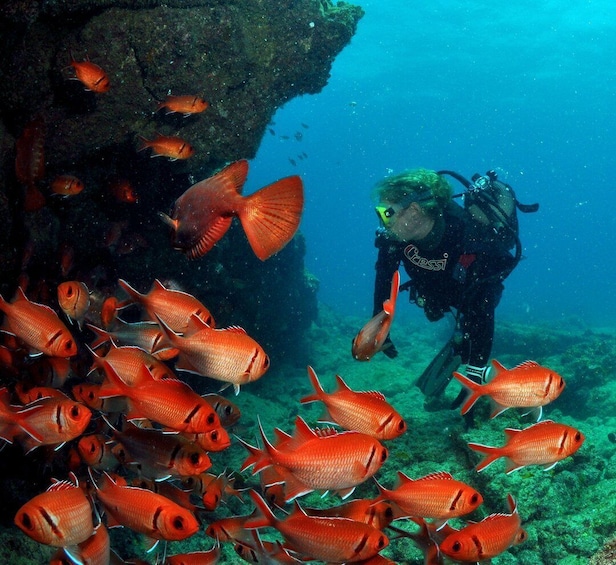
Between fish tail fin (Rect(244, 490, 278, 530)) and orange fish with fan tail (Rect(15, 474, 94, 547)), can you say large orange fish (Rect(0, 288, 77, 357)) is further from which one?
fish tail fin (Rect(244, 490, 278, 530))

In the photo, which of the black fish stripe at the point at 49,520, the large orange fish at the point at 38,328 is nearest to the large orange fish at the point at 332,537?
the black fish stripe at the point at 49,520

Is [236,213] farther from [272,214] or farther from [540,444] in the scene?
[540,444]

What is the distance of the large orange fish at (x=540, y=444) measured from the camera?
3096mm

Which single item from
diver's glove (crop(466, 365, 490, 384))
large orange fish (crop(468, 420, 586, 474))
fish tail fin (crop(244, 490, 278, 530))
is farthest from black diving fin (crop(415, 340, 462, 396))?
fish tail fin (crop(244, 490, 278, 530))

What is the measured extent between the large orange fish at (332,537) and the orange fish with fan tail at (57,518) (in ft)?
3.48

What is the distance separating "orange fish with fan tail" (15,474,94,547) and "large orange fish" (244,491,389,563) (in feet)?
3.48

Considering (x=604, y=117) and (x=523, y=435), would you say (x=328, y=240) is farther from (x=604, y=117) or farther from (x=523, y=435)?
(x=523, y=435)

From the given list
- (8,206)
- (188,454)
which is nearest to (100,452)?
(188,454)

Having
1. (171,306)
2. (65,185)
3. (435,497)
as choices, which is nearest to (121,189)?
(65,185)

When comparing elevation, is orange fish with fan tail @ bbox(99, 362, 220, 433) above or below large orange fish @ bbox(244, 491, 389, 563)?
above

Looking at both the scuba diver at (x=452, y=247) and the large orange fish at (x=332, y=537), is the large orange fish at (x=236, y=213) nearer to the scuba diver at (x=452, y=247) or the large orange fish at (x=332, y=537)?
the large orange fish at (x=332, y=537)

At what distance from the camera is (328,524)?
2479mm

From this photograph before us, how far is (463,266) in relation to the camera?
6.10 meters

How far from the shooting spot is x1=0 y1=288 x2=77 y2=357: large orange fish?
3.18m
